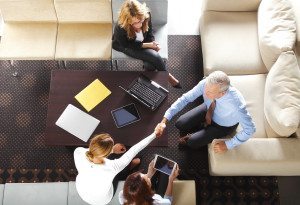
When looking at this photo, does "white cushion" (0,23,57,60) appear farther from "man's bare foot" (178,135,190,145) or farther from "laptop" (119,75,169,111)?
"man's bare foot" (178,135,190,145)

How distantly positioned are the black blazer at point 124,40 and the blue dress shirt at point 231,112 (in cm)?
88

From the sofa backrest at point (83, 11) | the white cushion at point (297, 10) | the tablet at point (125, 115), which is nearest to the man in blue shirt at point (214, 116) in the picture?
the tablet at point (125, 115)

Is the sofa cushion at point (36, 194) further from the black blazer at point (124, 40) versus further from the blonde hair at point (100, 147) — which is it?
the black blazer at point (124, 40)

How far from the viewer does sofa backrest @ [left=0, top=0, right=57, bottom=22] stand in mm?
3742

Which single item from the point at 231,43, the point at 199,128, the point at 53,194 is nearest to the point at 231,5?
the point at 231,43

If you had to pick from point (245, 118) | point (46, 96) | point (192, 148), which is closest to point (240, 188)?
point (192, 148)

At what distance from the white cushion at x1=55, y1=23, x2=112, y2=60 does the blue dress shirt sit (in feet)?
3.53

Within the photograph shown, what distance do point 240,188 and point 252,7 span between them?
185cm

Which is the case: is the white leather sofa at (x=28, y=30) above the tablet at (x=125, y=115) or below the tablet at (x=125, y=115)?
above

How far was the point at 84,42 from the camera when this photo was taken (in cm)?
386

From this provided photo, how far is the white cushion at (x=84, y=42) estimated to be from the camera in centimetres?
379

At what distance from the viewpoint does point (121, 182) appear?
321 cm

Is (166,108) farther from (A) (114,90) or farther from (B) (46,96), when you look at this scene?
(B) (46,96)

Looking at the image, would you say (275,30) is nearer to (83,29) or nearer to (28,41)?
(83,29)
